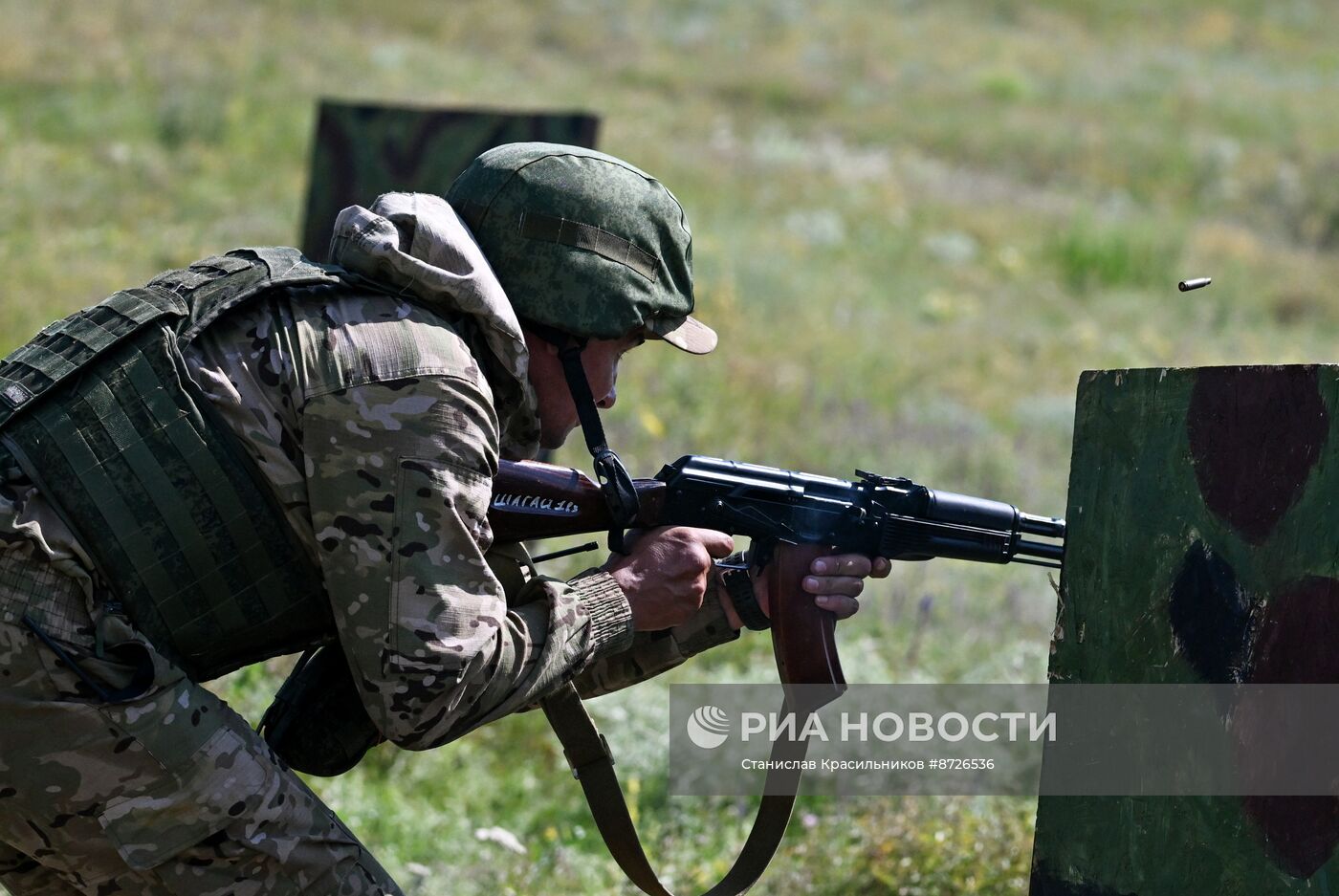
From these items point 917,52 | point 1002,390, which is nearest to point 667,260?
point 1002,390

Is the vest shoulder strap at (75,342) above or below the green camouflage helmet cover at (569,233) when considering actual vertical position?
below

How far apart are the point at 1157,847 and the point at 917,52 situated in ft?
96.3

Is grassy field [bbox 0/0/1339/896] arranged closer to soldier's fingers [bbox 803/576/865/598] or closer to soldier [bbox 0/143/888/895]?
soldier's fingers [bbox 803/576/865/598]

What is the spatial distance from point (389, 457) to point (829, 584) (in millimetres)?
1252

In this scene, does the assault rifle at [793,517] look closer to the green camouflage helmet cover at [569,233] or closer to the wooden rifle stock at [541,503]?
A: the wooden rifle stock at [541,503]

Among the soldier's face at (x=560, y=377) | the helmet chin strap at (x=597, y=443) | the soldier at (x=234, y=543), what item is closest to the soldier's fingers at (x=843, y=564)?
the helmet chin strap at (x=597, y=443)

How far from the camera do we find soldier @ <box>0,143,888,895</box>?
2.35 metres

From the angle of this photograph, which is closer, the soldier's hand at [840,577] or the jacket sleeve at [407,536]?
the jacket sleeve at [407,536]

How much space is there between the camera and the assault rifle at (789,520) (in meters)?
3.01

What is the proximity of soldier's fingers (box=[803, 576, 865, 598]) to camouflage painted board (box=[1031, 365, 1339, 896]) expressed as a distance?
58cm

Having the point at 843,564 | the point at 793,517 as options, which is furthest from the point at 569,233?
the point at 843,564

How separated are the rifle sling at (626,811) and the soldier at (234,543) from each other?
0.86m

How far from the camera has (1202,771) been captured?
251cm

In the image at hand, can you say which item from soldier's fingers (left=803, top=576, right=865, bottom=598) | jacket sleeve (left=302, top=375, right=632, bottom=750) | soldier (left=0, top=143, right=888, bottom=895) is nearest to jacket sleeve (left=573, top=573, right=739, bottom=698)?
soldier's fingers (left=803, top=576, right=865, bottom=598)
